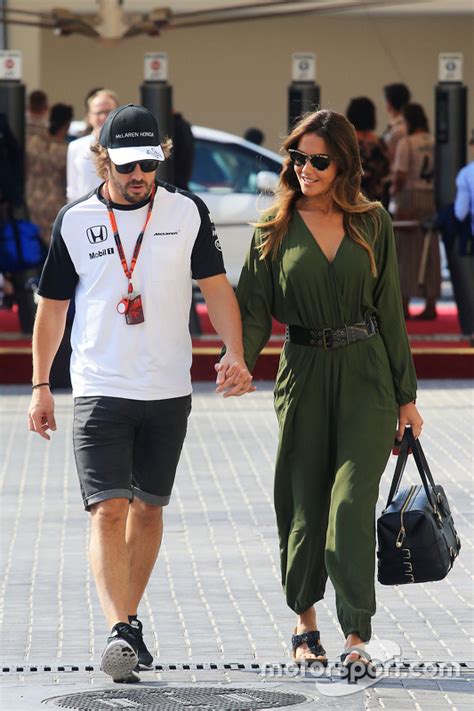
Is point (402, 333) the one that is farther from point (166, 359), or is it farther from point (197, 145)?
point (197, 145)

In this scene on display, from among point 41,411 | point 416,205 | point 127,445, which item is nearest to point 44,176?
point 416,205

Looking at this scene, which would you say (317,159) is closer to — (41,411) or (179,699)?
(41,411)

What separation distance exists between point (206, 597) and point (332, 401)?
138 cm

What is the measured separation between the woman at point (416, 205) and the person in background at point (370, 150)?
1.62 feet

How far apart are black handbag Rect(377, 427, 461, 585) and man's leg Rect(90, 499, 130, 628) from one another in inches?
31.2

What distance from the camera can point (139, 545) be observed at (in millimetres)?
5660

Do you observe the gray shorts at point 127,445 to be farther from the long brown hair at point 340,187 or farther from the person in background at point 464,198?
the person in background at point 464,198

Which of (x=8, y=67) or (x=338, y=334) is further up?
(x=8, y=67)

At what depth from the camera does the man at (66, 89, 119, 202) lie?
977 centimetres

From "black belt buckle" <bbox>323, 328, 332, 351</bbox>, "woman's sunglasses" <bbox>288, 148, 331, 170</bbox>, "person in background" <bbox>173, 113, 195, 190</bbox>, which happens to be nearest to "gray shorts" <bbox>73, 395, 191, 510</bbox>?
"black belt buckle" <bbox>323, 328, 332, 351</bbox>

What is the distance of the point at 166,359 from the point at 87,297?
0.31m

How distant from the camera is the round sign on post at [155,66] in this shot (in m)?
13.2

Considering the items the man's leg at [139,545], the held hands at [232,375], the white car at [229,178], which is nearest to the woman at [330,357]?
the held hands at [232,375]

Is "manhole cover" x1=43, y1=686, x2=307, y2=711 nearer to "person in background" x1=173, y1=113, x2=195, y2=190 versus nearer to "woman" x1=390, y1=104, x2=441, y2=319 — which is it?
"person in background" x1=173, y1=113, x2=195, y2=190
